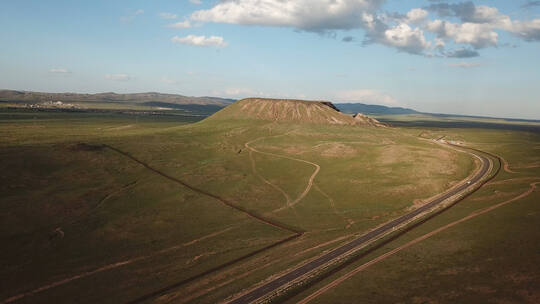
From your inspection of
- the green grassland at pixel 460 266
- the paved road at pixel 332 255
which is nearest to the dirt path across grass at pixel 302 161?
the paved road at pixel 332 255

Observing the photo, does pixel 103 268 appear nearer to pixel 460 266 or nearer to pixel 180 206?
pixel 180 206

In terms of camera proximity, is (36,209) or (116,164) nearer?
(36,209)

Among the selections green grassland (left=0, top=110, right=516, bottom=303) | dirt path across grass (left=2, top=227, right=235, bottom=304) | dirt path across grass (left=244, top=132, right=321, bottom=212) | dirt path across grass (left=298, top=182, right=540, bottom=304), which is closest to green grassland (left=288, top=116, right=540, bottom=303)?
dirt path across grass (left=298, top=182, right=540, bottom=304)

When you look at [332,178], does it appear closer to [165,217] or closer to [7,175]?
[165,217]

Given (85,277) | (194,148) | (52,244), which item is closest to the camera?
(85,277)

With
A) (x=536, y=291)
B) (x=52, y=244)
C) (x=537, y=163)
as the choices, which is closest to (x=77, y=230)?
(x=52, y=244)

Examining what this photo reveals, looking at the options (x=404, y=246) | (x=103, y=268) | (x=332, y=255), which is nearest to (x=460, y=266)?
(x=404, y=246)

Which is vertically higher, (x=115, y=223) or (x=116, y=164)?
(x=116, y=164)
